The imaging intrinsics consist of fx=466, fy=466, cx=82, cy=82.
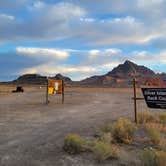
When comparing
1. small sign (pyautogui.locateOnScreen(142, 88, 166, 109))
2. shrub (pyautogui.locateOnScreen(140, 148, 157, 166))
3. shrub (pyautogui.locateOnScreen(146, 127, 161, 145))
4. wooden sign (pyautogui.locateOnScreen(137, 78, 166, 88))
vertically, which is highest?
wooden sign (pyautogui.locateOnScreen(137, 78, 166, 88))

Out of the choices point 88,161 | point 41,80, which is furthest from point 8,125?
point 41,80

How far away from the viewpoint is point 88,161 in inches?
438

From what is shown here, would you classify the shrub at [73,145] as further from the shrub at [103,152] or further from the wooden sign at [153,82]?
the wooden sign at [153,82]

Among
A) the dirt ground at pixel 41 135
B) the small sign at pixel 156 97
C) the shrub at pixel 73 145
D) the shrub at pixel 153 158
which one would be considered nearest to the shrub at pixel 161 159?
the shrub at pixel 153 158

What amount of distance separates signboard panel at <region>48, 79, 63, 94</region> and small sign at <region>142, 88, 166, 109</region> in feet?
48.2

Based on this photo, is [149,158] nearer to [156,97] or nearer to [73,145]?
[73,145]

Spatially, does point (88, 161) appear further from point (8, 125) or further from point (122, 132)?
point (8, 125)

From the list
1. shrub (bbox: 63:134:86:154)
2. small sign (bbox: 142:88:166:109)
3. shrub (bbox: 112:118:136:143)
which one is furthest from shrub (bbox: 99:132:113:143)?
small sign (bbox: 142:88:166:109)

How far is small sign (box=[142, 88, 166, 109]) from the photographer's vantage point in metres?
15.9

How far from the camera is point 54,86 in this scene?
31188 mm

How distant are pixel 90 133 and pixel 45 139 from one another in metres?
1.78

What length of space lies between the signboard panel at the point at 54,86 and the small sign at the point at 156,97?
579 inches

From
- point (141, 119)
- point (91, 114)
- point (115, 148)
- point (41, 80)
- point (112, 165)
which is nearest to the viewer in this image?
point (112, 165)

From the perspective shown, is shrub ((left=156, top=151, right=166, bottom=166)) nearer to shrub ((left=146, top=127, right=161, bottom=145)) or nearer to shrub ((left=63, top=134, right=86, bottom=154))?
shrub ((left=63, top=134, right=86, bottom=154))
